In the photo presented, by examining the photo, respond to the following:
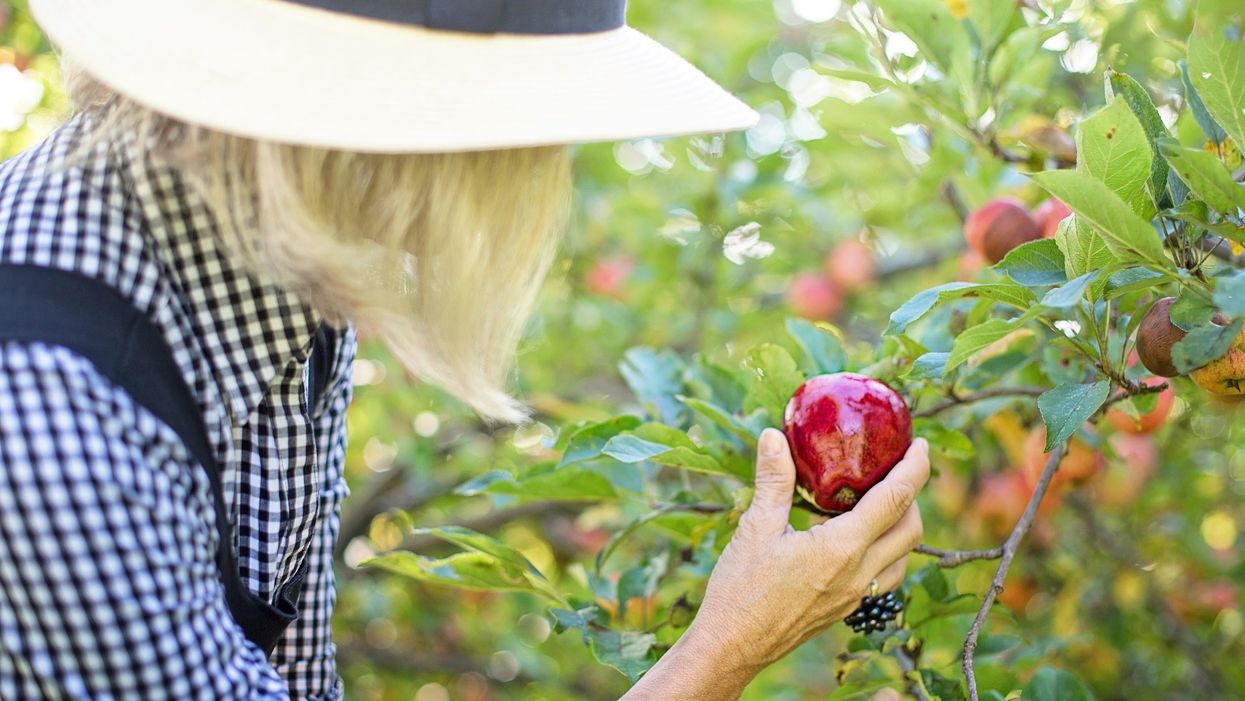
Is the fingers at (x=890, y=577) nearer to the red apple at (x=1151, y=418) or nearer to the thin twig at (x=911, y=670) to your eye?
the thin twig at (x=911, y=670)

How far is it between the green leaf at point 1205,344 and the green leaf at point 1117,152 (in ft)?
0.35

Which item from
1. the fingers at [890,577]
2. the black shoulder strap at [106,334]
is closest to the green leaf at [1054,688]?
the fingers at [890,577]

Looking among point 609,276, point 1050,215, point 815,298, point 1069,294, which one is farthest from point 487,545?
point 609,276

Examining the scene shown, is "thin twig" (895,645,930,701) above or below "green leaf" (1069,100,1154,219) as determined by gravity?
below

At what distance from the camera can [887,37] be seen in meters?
1.38

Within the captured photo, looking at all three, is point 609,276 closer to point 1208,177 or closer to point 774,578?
point 774,578

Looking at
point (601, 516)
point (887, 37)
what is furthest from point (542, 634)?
point (887, 37)

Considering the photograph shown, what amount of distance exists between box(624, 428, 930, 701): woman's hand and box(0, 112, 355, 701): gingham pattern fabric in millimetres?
339

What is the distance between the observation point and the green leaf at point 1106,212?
75 cm

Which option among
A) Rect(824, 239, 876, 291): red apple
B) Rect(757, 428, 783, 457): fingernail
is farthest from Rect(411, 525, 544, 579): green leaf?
Rect(824, 239, 876, 291): red apple

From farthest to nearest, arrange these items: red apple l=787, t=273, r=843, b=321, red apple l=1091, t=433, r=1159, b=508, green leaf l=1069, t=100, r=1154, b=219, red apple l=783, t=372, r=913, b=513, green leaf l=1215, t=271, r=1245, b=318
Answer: red apple l=787, t=273, r=843, b=321 → red apple l=1091, t=433, r=1159, b=508 → red apple l=783, t=372, r=913, b=513 → green leaf l=1069, t=100, r=1154, b=219 → green leaf l=1215, t=271, r=1245, b=318

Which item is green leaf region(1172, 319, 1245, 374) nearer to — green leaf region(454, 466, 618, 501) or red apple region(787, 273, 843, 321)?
green leaf region(454, 466, 618, 501)

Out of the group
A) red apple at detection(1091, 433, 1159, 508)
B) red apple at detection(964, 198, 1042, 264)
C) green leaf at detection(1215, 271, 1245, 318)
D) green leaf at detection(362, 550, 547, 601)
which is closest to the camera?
green leaf at detection(1215, 271, 1245, 318)

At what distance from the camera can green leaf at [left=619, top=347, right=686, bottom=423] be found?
49.4 inches
